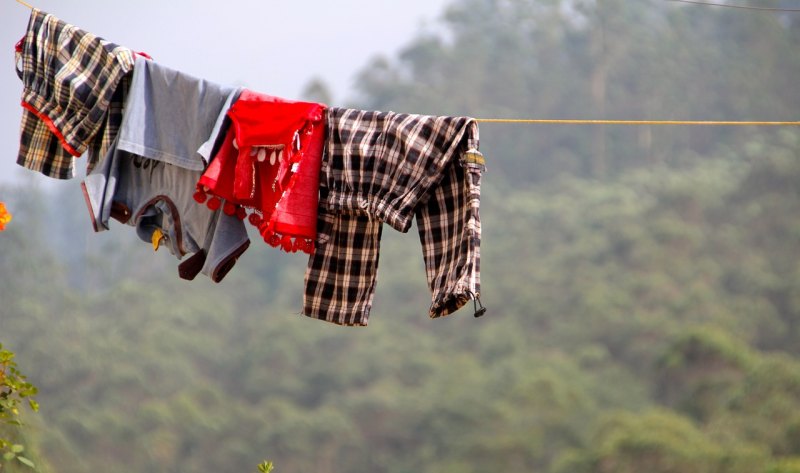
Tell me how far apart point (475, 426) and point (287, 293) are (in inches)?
177

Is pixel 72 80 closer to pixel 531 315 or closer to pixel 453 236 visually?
pixel 453 236

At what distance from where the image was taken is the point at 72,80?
2.51 meters

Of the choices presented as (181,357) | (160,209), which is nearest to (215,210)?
(160,209)

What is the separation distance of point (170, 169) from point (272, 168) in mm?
282

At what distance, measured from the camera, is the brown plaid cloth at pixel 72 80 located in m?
2.50

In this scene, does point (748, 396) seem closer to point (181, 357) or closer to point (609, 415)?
point (609, 415)

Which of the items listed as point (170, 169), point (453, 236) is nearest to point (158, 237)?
point (170, 169)

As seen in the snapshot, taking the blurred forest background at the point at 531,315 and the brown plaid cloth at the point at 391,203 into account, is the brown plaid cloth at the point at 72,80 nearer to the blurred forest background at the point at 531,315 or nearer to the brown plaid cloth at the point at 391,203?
the brown plaid cloth at the point at 391,203

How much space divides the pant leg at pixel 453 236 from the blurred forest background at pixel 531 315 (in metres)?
11.3

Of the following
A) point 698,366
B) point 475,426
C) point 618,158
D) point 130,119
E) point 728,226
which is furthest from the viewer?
point 618,158

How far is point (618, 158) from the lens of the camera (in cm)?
2080

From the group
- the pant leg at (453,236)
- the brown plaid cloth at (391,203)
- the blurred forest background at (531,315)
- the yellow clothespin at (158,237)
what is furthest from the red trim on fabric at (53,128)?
the blurred forest background at (531,315)

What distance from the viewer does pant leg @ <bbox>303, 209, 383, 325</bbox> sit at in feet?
7.91

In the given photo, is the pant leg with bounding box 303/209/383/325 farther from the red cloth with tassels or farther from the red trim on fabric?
the red trim on fabric
